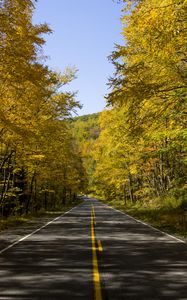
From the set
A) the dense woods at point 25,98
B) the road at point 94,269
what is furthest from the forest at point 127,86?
the road at point 94,269

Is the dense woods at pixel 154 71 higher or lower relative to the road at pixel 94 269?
higher

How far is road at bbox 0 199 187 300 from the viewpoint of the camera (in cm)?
764

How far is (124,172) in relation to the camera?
4759 cm

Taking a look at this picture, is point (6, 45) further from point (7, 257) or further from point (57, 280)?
point (57, 280)

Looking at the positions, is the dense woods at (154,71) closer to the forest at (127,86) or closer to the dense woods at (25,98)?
the forest at (127,86)

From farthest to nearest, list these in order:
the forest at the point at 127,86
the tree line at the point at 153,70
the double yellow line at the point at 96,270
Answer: the forest at the point at 127,86
the tree line at the point at 153,70
the double yellow line at the point at 96,270

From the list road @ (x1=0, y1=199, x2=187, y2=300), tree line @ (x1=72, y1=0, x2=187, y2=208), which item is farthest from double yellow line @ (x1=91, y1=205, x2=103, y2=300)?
tree line @ (x1=72, y1=0, x2=187, y2=208)

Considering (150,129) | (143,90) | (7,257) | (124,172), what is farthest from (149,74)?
(124,172)

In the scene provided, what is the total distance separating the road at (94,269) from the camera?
301 inches

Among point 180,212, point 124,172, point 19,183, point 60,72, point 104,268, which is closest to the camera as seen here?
point 104,268

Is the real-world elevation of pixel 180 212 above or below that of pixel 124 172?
below

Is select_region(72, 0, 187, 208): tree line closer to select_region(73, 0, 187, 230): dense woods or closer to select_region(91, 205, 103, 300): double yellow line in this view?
select_region(73, 0, 187, 230): dense woods

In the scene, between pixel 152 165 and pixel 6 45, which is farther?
pixel 152 165

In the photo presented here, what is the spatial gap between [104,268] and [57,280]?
1.70 metres
